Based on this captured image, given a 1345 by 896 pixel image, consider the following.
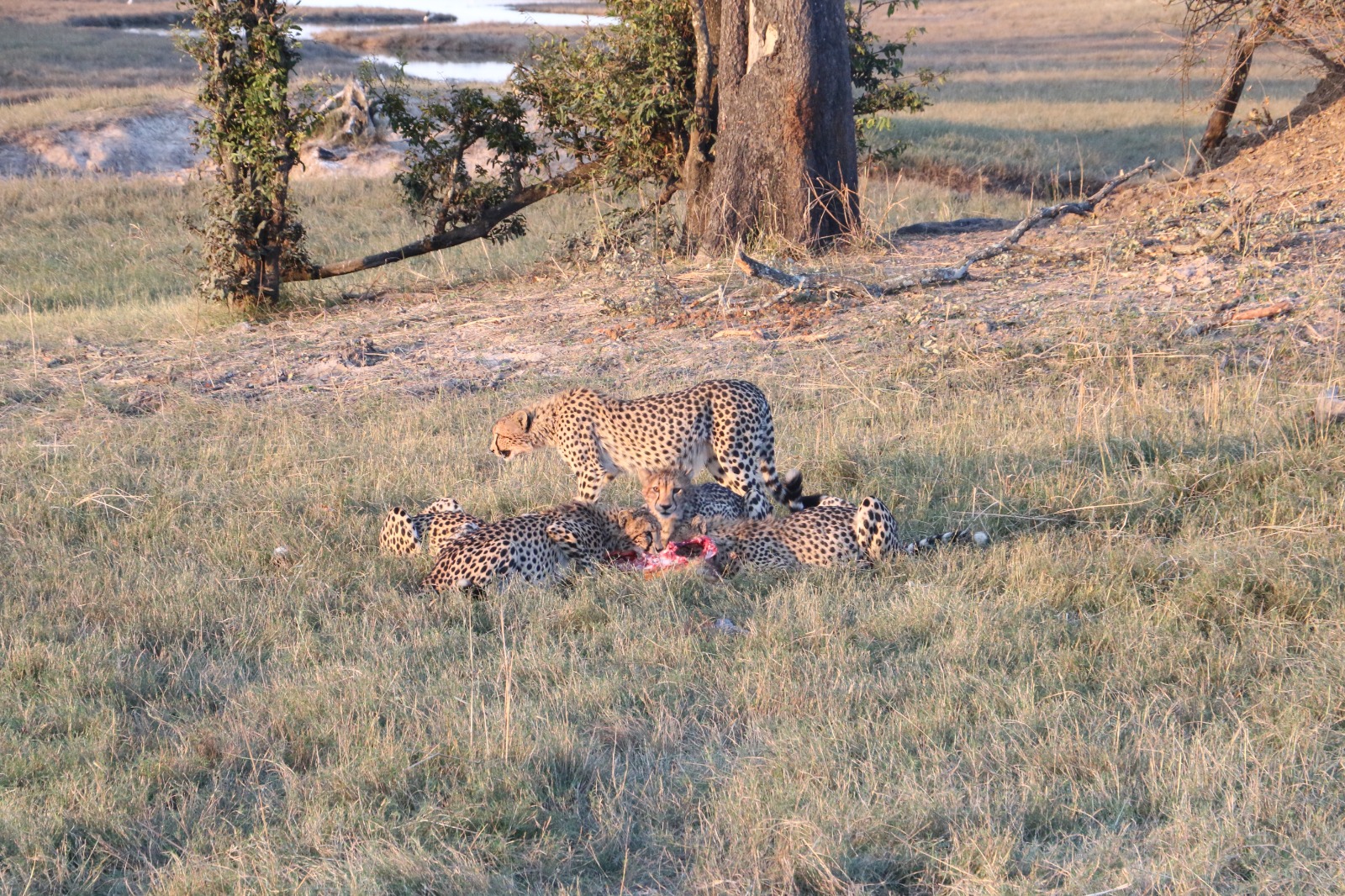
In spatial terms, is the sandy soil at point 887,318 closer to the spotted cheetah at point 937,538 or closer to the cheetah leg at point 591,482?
the cheetah leg at point 591,482

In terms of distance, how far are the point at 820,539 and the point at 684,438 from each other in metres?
1.13

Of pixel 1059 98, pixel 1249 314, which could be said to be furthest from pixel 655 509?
pixel 1059 98

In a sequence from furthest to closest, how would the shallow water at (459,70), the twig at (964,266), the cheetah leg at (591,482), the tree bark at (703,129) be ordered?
1. the shallow water at (459,70)
2. the tree bark at (703,129)
3. the twig at (964,266)
4. the cheetah leg at (591,482)

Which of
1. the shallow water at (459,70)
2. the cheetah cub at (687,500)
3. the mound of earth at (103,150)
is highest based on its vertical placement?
the shallow water at (459,70)

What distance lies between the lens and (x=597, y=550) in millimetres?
6113

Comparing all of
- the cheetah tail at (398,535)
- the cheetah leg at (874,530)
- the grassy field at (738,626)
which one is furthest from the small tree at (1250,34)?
the cheetah tail at (398,535)

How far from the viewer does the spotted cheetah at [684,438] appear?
6750mm

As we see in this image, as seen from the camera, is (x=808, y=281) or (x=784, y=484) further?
(x=808, y=281)

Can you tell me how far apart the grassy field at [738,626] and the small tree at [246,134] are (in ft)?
5.31

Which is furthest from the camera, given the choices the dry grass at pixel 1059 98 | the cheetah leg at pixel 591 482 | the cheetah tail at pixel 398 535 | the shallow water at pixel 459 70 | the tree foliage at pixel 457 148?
the shallow water at pixel 459 70

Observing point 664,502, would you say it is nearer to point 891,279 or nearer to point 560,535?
point 560,535

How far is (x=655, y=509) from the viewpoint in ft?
Answer: 20.2

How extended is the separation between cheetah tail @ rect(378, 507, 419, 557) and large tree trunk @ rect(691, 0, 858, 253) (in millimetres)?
6058

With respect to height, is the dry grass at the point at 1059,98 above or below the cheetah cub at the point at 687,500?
above
